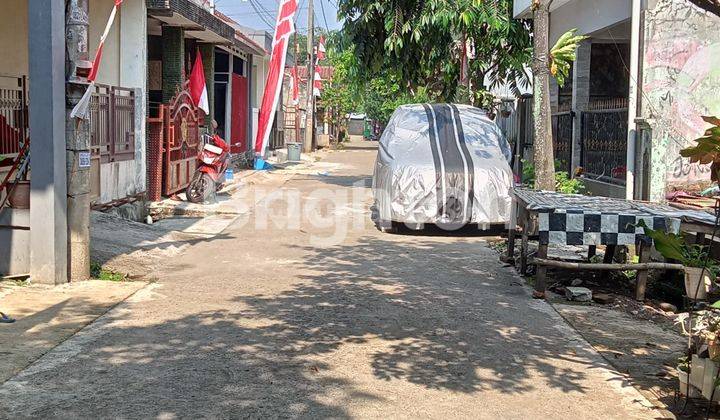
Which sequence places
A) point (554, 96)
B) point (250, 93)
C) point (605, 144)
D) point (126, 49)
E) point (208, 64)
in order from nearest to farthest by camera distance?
1. point (605, 144)
2. point (126, 49)
3. point (554, 96)
4. point (208, 64)
5. point (250, 93)

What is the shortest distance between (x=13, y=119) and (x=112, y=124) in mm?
2737

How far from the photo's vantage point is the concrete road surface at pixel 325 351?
4766 millimetres

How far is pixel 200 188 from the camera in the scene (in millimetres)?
15445

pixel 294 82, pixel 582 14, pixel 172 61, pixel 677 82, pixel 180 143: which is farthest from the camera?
pixel 294 82

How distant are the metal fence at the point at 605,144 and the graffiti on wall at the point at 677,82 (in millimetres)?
1438

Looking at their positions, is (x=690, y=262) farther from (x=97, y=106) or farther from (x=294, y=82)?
(x=294, y=82)

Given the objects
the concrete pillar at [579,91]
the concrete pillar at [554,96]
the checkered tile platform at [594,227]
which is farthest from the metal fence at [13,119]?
the concrete pillar at [554,96]

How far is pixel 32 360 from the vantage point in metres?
5.45

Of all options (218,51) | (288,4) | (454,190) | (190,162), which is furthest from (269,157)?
(454,190)

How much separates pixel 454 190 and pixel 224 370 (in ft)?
23.5

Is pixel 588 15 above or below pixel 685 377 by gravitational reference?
above

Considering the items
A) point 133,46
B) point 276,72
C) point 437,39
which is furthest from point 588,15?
point 133,46

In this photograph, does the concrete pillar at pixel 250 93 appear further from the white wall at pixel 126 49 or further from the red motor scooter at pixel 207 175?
the white wall at pixel 126 49

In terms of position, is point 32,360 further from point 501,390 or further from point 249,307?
point 501,390
